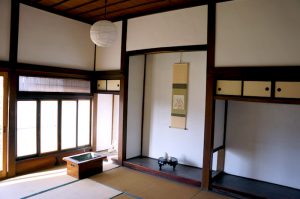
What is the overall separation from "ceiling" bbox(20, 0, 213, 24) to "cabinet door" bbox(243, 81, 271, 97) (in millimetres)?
1799

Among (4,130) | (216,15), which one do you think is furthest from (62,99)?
(216,15)

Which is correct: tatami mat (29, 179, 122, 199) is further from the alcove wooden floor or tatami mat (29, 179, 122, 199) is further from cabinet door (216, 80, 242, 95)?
cabinet door (216, 80, 242, 95)

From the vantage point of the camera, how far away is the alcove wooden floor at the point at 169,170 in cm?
481

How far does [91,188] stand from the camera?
14.4ft

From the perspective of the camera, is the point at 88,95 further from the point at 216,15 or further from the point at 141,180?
the point at 216,15

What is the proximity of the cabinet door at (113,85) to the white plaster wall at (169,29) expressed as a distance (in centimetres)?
89

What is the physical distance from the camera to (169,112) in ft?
19.7

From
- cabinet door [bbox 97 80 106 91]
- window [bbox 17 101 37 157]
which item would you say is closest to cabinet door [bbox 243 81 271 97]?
cabinet door [bbox 97 80 106 91]

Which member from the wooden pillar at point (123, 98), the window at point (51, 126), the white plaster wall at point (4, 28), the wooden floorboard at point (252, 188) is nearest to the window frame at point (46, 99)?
the window at point (51, 126)

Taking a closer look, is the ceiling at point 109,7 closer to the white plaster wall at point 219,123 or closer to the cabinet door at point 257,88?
the cabinet door at point 257,88

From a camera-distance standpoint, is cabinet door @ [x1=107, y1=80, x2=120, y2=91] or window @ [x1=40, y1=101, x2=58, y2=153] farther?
cabinet door @ [x1=107, y1=80, x2=120, y2=91]

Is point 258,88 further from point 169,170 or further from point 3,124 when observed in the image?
point 3,124

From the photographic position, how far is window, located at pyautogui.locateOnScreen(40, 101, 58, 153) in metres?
5.45

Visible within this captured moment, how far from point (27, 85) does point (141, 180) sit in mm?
3151
